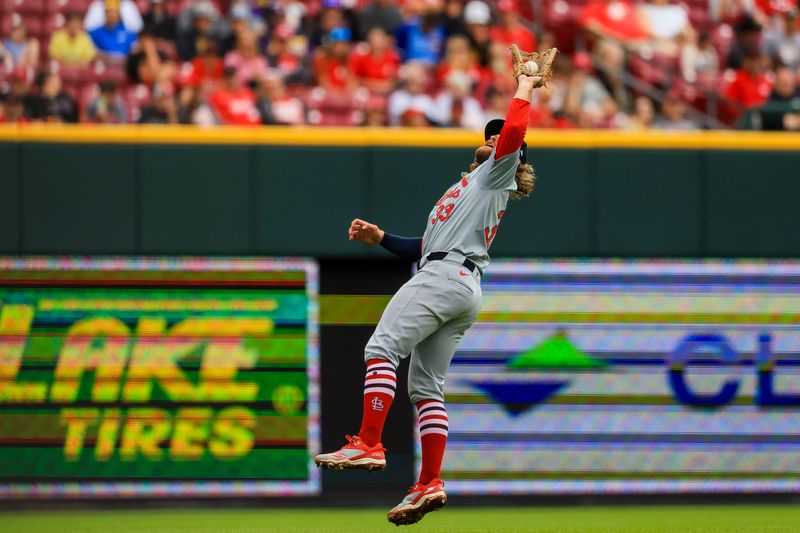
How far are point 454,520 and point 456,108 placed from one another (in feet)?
11.2

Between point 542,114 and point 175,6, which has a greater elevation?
point 175,6

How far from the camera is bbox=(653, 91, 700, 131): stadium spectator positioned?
10.8 meters

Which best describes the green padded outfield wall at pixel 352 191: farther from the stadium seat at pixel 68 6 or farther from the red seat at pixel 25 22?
the stadium seat at pixel 68 6

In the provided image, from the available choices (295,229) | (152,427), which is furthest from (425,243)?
(152,427)

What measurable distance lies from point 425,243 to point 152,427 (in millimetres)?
4341

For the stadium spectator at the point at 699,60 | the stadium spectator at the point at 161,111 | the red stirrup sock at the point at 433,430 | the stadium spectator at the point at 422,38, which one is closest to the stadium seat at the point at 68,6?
→ the stadium spectator at the point at 161,111

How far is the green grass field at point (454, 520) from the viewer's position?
7.84 metres

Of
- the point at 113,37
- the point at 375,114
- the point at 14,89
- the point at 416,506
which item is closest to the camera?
the point at 416,506

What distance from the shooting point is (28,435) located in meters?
9.83

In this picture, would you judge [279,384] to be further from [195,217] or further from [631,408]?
[631,408]

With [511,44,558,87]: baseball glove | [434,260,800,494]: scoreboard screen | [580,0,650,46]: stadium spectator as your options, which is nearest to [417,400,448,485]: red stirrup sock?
[511,44,558,87]: baseball glove

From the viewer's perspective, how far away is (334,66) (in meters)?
10.9

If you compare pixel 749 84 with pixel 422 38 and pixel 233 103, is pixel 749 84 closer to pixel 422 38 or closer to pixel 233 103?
pixel 422 38

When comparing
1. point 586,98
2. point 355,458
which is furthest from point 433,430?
point 586,98
